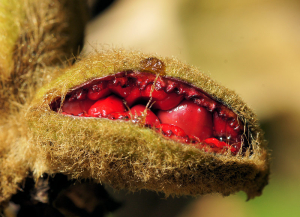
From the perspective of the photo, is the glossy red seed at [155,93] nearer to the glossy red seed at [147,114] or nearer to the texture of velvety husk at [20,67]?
the glossy red seed at [147,114]

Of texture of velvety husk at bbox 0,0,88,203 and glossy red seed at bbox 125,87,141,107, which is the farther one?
texture of velvety husk at bbox 0,0,88,203

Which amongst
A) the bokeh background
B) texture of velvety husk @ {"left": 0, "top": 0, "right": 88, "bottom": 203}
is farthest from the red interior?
the bokeh background

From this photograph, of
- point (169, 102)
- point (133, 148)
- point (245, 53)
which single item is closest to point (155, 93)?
point (169, 102)

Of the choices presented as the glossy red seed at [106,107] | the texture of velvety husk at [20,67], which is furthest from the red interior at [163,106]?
the texture of velvety husk at [20,67]

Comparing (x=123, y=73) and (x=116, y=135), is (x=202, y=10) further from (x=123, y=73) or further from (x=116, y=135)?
(x=116, y=135)

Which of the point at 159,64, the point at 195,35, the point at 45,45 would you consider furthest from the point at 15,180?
the point at 195,35

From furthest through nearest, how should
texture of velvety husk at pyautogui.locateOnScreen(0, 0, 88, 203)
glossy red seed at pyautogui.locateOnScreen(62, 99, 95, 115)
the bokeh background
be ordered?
the bokeh background → texture of velvety husk at pyautogui.locateOnScreen(0, 0, 88, 203) → glossy red seed at pyautogui.locateOnScreen(62, 99, 95, 115)

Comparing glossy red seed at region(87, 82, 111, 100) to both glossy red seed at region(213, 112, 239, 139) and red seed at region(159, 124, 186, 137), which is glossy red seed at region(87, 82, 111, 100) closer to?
red seed at region(159, 124, 186, 137)
